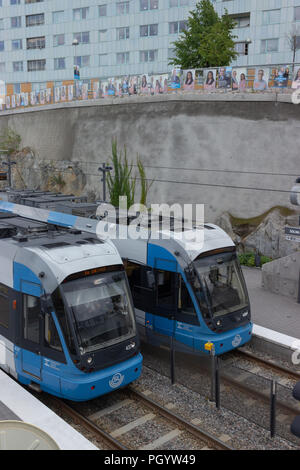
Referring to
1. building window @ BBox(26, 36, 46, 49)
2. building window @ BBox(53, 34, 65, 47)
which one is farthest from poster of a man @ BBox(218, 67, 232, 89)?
building window @ BBox(26, 36, 46, 49)

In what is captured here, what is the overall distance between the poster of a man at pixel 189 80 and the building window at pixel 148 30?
2433 cm

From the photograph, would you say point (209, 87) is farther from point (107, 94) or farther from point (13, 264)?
point (13, 264)

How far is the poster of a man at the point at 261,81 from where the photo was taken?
25344 millimetres

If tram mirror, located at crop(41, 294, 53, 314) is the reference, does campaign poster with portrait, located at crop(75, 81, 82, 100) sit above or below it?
above

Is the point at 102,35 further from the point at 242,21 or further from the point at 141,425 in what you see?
the point at 141,425

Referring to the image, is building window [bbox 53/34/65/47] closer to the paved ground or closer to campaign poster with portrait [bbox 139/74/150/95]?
campaign poster with portrait [bbox 139/74/150/95]

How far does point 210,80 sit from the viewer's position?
27.3 metres

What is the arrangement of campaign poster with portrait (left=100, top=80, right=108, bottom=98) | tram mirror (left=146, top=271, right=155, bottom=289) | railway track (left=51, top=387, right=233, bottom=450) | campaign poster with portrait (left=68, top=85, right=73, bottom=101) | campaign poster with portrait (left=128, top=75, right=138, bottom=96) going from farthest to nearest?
campaign poster with portrait (left=68, top=85, right=73, bottom=101) → campaign poster with portrait (left=100, top=80, right=108, bottom=98) → campaign poster with portrait (left=128, top=75, right=138, bottom=96) → tram mirror (left=146, top=271, right=155, bottom=289) → railway track (left=51, top=387, right=233, bottom=450)

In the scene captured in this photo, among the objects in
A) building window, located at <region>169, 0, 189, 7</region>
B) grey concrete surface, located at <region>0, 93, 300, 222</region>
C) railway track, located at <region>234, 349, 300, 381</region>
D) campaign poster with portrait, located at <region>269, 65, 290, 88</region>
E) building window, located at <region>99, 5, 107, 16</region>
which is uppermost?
building window, located at <region>99, 5, 107, 16</region>

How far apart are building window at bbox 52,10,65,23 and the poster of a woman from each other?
35205 mm

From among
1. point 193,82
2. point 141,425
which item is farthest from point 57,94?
point 141,425

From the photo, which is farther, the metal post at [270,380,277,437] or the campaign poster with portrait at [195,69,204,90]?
the campaign poster with portrait at [195,69,204,90]

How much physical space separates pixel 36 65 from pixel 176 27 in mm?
20673

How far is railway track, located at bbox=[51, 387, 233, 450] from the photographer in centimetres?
848
